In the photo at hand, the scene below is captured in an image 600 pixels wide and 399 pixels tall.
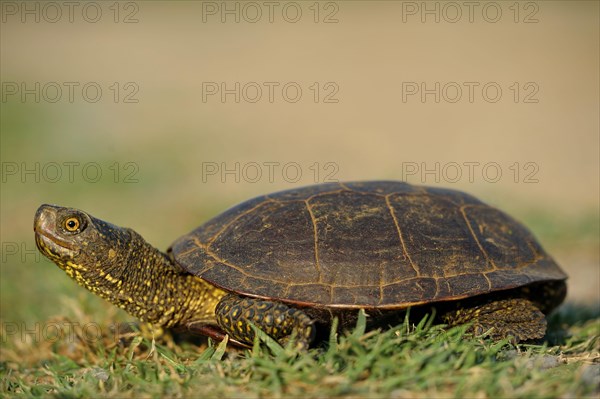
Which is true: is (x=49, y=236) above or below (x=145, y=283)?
above

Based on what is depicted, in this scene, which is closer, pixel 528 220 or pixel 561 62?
pixel 528 220

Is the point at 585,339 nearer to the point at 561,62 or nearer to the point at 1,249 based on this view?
the point at 1,249

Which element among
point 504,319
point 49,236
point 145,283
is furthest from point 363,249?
point 49,236

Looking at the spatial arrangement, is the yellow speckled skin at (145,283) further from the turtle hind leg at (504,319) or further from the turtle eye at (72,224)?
the turtle hind leg at (504,319)

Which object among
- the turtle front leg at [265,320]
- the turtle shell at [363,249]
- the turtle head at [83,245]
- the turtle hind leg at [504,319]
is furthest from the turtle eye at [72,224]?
the turtle hind leg at [504,319]

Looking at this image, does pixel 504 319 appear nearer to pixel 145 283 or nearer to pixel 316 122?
pixel 145 283

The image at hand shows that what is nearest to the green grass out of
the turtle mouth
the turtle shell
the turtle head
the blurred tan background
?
the turtle shell

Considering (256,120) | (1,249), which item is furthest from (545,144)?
(1,249)
